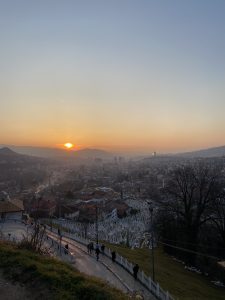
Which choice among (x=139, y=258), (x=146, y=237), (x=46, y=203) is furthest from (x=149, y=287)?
(x=46, y=203)

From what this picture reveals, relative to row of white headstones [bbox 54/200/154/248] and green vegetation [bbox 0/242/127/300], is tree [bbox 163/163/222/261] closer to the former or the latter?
row of white headstones [bbox 54/200/154/248]

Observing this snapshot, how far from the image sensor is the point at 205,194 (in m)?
32.4

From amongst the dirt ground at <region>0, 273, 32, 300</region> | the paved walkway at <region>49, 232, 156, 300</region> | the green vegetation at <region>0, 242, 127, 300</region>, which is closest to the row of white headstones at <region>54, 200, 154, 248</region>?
the paved walkway at <region>49, 232, 156, 300</region>

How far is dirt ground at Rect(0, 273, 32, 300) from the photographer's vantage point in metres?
13.6

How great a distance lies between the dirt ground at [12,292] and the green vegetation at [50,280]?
270mm

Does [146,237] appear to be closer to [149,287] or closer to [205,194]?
[205,194]

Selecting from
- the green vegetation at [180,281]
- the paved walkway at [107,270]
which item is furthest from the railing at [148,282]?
the green vegetation at [180,281]

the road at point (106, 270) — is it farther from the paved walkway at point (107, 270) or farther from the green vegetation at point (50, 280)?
the green vegetation at point (50, 280)

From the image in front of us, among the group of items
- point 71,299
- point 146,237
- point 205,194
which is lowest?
point 146,237

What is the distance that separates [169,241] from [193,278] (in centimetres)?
883

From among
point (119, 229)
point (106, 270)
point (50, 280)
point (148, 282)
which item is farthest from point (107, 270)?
point (119, 229)

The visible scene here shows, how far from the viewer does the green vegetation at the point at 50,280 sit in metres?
13.5

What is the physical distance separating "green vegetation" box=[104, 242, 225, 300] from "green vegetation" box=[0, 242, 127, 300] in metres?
6.97

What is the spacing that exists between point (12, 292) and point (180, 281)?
561 inches
